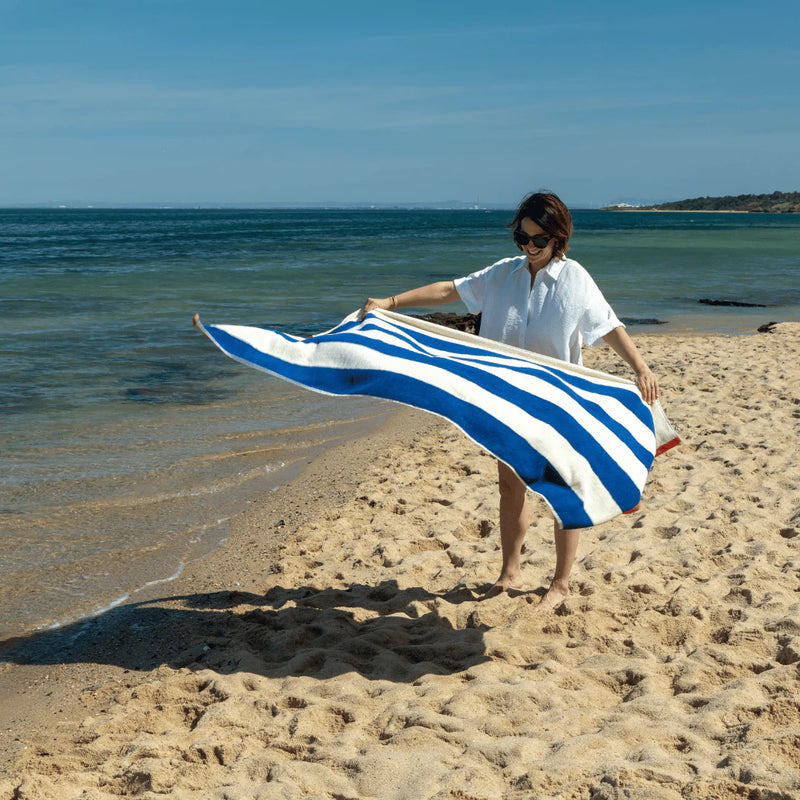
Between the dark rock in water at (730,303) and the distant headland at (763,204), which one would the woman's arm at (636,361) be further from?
the distant headland at (763,204)

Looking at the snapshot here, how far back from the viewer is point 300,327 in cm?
1792

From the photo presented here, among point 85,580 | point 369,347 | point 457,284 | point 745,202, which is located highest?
point 745,202

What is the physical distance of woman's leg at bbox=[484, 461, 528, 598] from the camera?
4418 millimetres

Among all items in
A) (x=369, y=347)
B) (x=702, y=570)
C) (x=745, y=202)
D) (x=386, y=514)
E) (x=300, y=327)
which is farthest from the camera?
(x=745, y=202)

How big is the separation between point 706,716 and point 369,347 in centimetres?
216

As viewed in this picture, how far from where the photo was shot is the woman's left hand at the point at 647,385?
4.03 meters

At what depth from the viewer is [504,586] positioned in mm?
4836

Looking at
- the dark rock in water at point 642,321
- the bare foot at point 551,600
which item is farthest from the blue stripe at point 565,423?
the dark rock in water at point 642,321

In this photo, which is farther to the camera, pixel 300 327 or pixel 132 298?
pixel 132 298

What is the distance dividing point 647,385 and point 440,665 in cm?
170

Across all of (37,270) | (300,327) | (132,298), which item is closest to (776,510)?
(300,327)

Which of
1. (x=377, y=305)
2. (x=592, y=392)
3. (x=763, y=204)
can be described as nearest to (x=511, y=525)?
(x=592, y=392)

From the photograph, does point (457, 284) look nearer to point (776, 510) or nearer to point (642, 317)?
point (776, 510)

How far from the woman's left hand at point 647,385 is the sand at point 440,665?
1198mm
